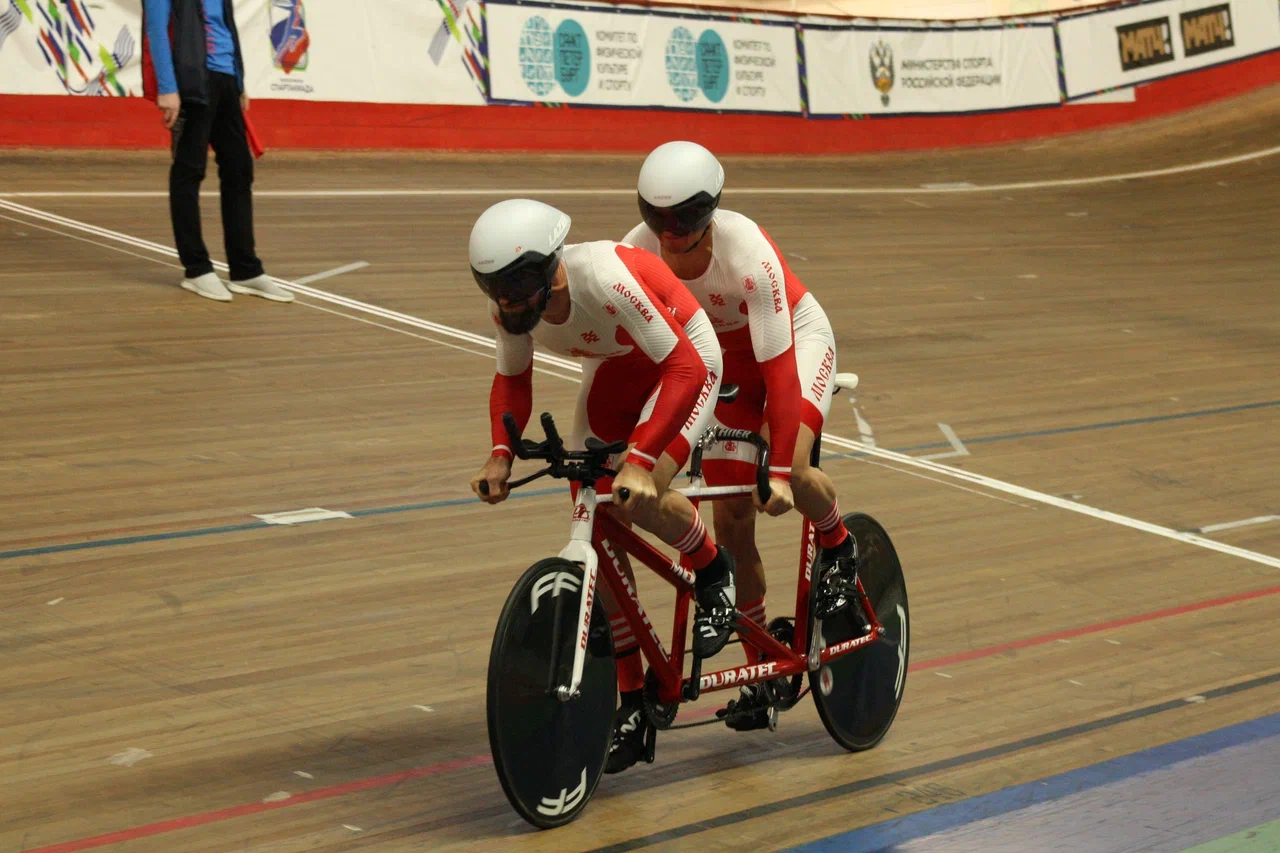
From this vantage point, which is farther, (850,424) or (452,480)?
(850,424)

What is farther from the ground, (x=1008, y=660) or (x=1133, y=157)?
(x=1133, y=157)

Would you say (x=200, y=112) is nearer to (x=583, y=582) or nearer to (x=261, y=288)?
(x=261, y=288)

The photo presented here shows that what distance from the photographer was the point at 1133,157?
14438mm

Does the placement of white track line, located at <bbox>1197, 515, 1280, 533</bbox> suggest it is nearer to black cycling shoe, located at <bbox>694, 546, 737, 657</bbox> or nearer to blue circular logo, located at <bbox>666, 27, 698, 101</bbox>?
black cycling shoe, located at <bbox>694, 546, 737, 657</bbox>

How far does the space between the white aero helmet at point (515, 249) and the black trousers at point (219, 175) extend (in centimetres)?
398

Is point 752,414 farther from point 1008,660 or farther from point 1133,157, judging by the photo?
point 1133,157

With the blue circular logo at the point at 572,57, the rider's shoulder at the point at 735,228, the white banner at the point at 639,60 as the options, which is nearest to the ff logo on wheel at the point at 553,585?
the rider's shoulder at the point at 735,228

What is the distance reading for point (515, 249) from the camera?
8.30ft

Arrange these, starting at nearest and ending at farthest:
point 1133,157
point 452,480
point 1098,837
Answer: point 1098,837 → point 452,480 → point 1133,157

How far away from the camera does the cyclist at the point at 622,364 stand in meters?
2.57

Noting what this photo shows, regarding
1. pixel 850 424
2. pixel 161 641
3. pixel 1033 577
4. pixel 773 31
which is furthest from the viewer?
pixel 773 31

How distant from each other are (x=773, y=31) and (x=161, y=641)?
1046cm

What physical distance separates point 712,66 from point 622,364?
10.1 metres

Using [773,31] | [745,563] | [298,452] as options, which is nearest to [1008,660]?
[745,563]
